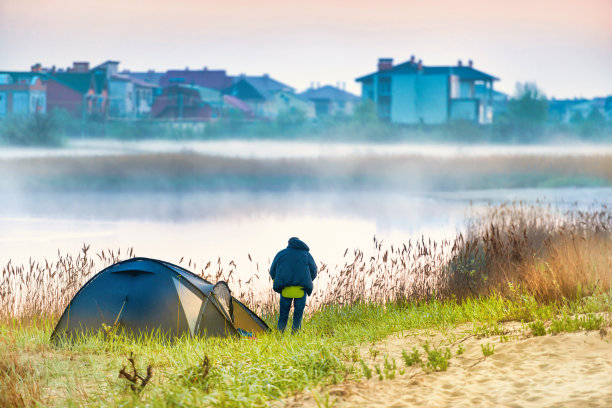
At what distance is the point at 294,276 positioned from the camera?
12.5m

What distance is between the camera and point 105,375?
9.33 meters

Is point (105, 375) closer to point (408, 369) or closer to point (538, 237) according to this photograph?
point (408, 369)

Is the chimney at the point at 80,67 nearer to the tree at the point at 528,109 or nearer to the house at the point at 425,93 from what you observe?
the house at the point at 425,93

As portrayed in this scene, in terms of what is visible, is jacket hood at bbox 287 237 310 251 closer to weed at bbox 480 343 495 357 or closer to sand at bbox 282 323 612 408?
sand at bbox 282 323 612 408

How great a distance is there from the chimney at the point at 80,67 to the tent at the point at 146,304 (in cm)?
7703

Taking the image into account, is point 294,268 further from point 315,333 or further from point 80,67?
point 80,67

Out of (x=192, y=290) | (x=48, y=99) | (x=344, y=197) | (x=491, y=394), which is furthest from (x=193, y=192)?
(x=491, y=394)

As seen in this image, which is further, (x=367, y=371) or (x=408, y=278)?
(x=408, y=278)

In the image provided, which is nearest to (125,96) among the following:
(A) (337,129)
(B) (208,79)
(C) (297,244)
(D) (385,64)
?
(B) (208,79)

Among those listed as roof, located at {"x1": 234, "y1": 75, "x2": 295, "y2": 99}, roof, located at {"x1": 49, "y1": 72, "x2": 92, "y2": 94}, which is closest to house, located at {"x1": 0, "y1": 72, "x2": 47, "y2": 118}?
roof, located at {"x1": 49, "y1": 72, "x2": 92, "y2": 94}

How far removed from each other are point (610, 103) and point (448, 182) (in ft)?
146

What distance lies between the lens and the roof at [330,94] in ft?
375

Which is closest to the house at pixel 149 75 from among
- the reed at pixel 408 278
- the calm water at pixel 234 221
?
the calm water at pixel 234 221

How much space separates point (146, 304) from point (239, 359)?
9.55 ft
